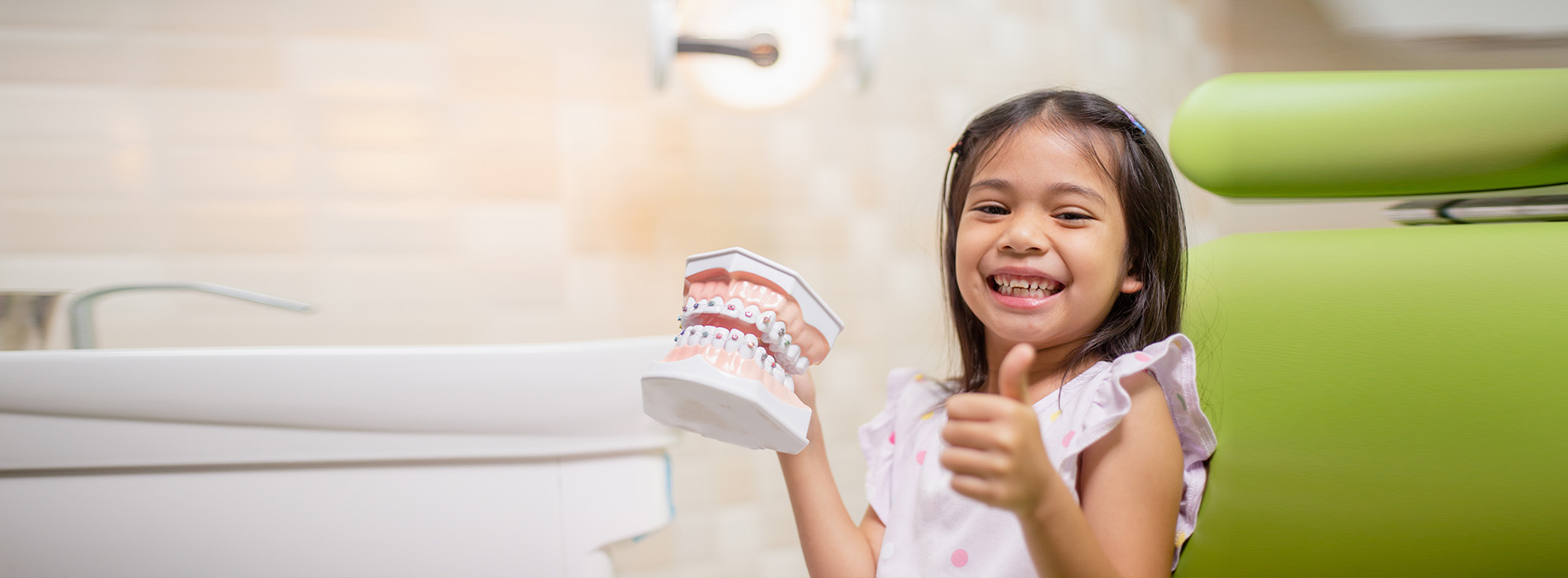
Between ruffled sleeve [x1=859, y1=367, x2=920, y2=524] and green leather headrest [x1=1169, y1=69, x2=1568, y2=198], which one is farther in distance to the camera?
ruffled sleeve [x1=859, y1=367, x2=920, y2=524]

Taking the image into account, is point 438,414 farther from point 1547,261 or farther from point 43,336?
point 1547,261

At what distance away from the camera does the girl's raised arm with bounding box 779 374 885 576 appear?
2.15ft

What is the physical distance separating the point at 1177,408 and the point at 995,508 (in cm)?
14

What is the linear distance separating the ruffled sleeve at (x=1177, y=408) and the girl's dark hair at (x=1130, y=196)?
0.05 metres

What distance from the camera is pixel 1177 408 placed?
0.56 m

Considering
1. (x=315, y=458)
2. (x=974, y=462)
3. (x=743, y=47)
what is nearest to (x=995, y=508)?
(x=974, y=462)

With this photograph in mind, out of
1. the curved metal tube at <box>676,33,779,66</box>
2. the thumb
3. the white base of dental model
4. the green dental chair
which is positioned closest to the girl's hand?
the thumb

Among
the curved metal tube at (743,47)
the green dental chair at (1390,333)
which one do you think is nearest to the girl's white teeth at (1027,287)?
the green dental chair at (1390,333)

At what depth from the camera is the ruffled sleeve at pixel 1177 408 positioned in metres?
0.54

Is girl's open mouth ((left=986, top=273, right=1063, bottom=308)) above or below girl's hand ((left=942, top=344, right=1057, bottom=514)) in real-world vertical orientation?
above

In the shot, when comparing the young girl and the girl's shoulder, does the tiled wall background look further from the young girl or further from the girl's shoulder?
the girl's shoulder

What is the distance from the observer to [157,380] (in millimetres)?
546

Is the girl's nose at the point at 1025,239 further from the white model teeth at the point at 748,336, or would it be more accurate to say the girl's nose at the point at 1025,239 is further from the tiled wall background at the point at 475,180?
the tiled wall background at the point at 475,180

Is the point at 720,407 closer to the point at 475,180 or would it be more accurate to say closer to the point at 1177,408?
the point at 1177,408
